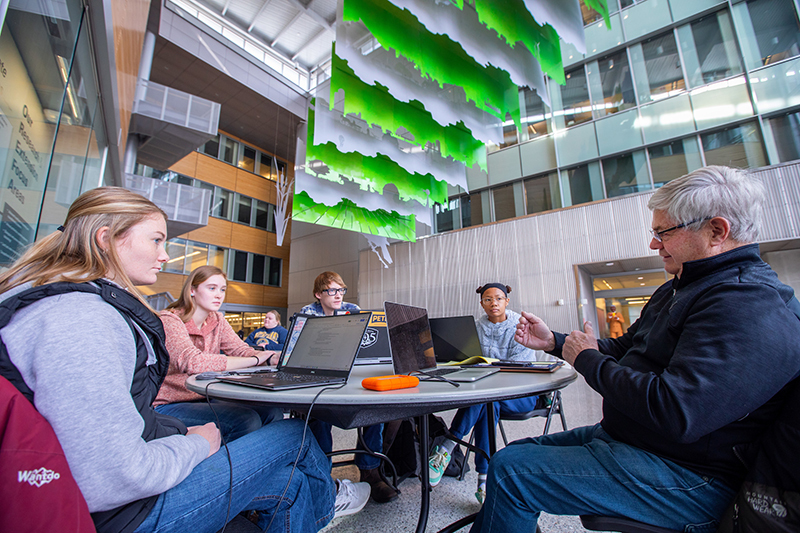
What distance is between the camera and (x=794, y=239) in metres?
7.44

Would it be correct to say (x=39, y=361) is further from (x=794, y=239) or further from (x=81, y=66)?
(x=794, y=239)

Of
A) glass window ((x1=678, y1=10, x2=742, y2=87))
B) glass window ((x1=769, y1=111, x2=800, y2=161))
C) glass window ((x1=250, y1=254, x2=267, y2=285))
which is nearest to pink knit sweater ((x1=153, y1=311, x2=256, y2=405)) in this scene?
glass window ((x1=769, y1=111, x2=800, y2=161))

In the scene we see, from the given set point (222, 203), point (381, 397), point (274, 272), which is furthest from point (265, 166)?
point (381, 397)

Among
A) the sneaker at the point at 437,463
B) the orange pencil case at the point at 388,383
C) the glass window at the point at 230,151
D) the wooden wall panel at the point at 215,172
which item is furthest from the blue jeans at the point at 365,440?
the glass window at the point at 230,151

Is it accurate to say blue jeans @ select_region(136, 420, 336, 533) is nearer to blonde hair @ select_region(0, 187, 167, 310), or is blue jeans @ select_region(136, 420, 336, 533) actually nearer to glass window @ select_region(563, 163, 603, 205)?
blonde hair @ select_region(0, 187, 167, 310)

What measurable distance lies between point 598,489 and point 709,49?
11711 mm

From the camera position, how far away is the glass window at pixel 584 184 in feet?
32.4

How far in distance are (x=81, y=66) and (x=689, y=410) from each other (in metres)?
4.26

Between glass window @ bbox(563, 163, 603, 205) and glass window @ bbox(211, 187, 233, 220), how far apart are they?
12.9 m

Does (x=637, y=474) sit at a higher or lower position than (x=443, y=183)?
lower

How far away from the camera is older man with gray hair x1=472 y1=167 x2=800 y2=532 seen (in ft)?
2.71

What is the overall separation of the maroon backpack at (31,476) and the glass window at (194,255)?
49.1ft

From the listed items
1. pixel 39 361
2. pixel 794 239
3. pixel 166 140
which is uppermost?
pixel 166 140

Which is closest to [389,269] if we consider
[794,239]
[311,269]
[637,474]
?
[311,269]
